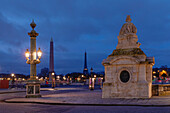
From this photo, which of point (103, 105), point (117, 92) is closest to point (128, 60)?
point (117, 92)

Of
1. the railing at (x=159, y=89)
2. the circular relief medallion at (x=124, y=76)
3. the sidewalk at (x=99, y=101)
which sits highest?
the circular relief medallion at (x=124, y=76)

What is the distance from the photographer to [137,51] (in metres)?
19.2

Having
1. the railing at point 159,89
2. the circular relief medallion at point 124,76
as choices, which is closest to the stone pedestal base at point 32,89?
the circular relief medallion at point 124,76

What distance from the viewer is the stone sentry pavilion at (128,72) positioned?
18406 millimetres

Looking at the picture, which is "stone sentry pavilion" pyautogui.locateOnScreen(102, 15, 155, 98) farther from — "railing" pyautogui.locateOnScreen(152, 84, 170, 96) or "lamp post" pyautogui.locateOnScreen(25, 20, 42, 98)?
"lamp post" pyautogui.locateOnScreen(25, 20, 42, 98)

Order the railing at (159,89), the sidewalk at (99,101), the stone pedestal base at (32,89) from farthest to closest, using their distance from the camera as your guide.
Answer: the stone pedestal base at (32,89) → the railing at (159,89) → the sidewalk at (99,101)

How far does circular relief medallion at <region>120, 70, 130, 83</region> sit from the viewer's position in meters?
18.8

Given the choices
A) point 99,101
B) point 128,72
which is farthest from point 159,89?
point 99,101

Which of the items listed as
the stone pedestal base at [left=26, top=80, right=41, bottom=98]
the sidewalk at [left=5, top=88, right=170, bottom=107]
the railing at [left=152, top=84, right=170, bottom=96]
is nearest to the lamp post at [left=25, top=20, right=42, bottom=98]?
the stone pedestal base at [left=26, top=80, right=41, bottom=98]

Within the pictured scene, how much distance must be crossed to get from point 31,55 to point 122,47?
8776 millimetres

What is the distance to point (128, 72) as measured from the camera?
Result: 61.7ft

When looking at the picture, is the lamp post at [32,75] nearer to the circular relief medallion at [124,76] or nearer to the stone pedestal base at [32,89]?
the stone pedestal base at [32,89]

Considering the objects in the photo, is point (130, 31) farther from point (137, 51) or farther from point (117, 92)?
point (117, 92)

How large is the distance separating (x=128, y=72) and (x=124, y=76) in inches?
18.5
